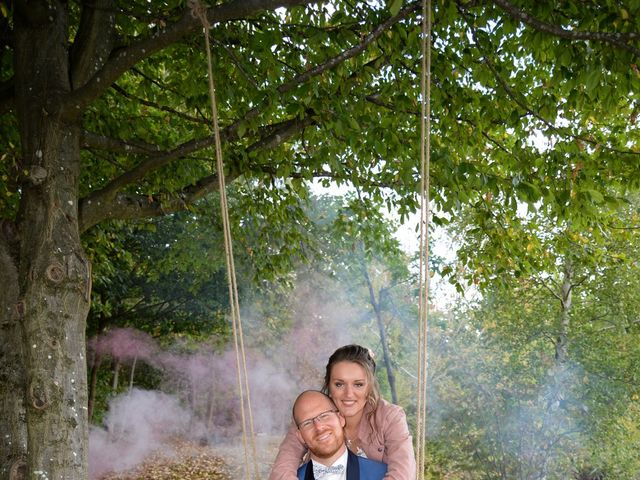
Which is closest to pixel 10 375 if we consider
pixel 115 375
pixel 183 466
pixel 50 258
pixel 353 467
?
pixel 50 258

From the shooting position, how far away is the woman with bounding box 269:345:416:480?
7.43 feet

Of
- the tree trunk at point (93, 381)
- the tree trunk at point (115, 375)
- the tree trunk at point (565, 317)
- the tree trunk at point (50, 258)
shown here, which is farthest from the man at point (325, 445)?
the tree trunk at point (115, 375)

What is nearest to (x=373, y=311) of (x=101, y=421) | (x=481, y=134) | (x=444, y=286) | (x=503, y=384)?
(x=444, y=286)

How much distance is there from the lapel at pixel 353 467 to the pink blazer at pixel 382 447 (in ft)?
0.34

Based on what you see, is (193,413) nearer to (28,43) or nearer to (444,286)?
(444,286)

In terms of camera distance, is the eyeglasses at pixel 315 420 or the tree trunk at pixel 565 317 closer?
the eyeglasses at pixel 315 420

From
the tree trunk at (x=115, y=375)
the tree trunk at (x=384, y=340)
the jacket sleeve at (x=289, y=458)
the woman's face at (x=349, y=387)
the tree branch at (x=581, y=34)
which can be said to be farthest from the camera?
the tree trunk at (x=384, y=340)

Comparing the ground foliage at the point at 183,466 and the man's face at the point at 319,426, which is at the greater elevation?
the man's face at the point at 319,426

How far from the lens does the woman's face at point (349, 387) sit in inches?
92.9

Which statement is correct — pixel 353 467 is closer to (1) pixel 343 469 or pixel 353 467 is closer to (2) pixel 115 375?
(1) pixel 343 469

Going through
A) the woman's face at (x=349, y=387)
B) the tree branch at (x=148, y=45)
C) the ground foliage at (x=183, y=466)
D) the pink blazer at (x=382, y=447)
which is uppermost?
the tree branch at (x=148, y=45)

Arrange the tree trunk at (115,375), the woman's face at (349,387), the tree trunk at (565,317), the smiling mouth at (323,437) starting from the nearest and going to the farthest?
1. the smiling mouth at (323,437)
2. the woman's face at (349,387)
3. the tree trunk at (565,317)
4. the tree trunk at (115,375)

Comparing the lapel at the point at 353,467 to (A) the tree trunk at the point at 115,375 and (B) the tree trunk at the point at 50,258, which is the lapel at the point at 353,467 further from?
(A) the tree trunk at the point at 115,375

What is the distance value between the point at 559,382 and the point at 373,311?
469 cm
